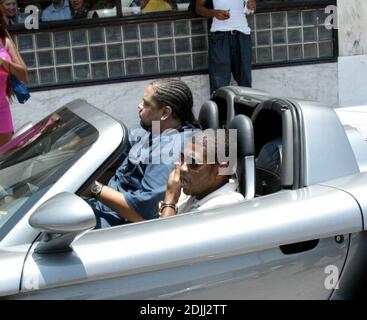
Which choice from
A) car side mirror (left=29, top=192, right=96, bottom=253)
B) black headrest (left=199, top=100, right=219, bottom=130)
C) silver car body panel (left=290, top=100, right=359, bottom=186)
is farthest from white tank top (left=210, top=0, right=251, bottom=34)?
car side mirror (left=29, top=192, right=96, bottom=253)

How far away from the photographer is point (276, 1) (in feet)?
26.8

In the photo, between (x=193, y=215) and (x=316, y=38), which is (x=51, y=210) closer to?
(x=193, y=215)

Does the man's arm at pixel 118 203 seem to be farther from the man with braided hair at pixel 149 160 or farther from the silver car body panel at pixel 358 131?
the silver car body panel at pixel 358 131

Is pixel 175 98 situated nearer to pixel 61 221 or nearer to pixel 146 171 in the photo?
pixel 146 171

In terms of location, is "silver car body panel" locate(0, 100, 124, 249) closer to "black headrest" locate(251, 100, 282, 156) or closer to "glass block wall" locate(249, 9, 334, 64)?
"black headrest" locate(251, 100, 282, 156)

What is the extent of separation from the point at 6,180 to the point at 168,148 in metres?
0.74

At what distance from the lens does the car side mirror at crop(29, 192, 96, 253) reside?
6.90 ft

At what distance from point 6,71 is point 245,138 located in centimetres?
297

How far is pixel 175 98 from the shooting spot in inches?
129

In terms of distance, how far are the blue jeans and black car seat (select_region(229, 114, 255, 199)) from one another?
15.5 feet

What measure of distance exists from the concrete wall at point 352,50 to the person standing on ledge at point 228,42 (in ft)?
4.35

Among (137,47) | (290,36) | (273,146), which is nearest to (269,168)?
(273,146)

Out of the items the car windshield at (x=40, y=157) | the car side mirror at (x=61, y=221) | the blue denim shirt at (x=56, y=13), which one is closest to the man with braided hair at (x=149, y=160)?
the car windshield at (x=40, y=157)

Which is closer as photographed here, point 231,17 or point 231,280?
point 231,280
